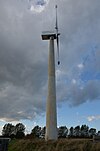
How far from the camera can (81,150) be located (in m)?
18.5

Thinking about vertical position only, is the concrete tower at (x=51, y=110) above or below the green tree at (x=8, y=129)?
below

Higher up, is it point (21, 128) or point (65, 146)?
point (21, 128)

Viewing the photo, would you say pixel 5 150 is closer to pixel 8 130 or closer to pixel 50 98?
pixel 50 98

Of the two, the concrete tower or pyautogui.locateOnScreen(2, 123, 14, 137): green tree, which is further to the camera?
pyautogui.locateOnScreen(2, 123, 14, 137): green tree

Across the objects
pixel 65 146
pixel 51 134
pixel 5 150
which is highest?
pixel 51 134

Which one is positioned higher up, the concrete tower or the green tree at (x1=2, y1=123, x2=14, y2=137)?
the green tree at (x1=2, y1=123, x2=14, y2=137)

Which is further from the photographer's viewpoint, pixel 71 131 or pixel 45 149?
pixel 71 131

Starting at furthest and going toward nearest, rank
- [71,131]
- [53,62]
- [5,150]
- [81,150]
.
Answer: [71,131], [53,62], [81,150], [5,150]

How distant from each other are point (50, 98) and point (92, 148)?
1648 centimetres

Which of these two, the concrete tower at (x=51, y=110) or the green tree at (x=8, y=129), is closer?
the concrete tower at (x=51, y=110)

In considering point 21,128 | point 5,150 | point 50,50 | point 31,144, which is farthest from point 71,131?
point 5,150

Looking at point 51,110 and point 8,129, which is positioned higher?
point 8,129

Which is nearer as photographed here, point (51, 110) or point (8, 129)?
point (51, 110)

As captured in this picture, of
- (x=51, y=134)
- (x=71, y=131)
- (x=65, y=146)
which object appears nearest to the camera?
(x=65, y=146)
